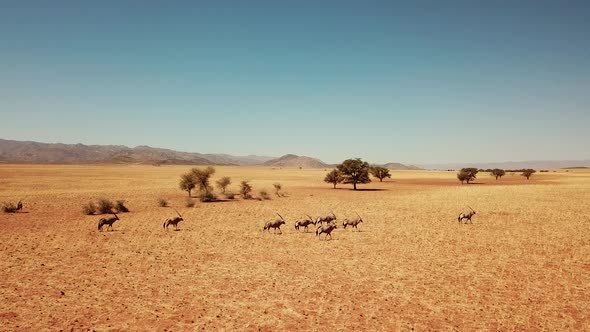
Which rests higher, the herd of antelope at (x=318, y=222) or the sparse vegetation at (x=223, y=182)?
the sparse vegetation at (x=223, y=182)

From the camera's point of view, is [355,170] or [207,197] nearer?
[207,197]

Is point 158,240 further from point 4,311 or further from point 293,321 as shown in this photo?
point 293,321

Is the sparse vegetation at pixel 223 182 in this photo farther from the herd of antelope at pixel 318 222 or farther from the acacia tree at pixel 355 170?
the herd of antelope at pixel 318 222

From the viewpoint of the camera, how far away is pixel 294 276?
16.0m

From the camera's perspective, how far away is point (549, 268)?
17.0 meters

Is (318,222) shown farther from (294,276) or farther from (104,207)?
(104,207)

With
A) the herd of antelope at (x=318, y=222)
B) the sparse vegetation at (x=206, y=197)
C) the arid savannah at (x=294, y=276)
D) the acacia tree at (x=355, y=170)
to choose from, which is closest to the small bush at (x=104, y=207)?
the arid savannah at (x=294, y=276)

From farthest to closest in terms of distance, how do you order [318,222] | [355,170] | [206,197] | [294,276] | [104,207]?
[355,170] < [206,197] < [104,207] < [318,222] < [294,276]

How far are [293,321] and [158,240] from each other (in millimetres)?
14373

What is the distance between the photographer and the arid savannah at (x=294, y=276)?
11.7 metres

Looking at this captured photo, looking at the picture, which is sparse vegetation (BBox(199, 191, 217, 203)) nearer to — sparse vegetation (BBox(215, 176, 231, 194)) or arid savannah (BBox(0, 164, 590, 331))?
sparse vegetation (BBox(215, 176, 231, 194))

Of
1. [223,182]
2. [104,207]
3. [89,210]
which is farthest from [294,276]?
[223,182]

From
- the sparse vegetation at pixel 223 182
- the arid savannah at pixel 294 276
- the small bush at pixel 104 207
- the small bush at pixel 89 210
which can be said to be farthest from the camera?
the sparse vegetation at pixel 223 182

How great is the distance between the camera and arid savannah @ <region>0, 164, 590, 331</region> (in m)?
11.7
